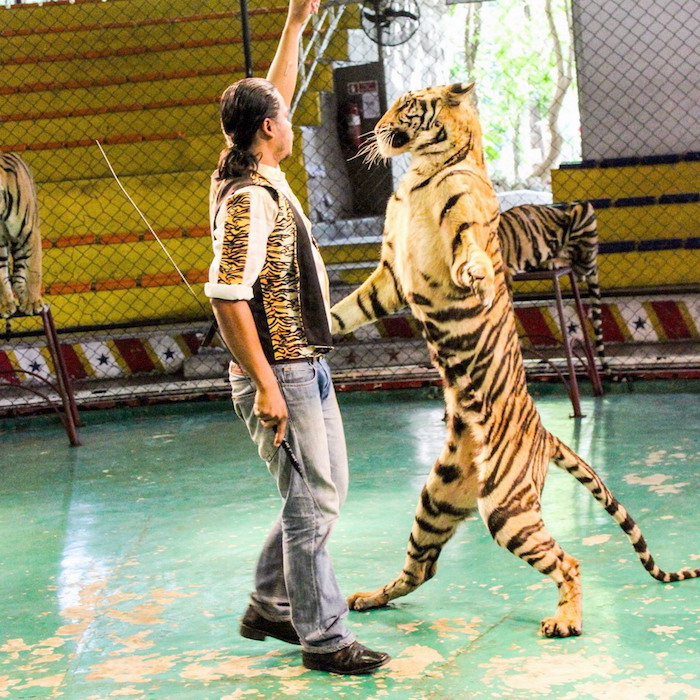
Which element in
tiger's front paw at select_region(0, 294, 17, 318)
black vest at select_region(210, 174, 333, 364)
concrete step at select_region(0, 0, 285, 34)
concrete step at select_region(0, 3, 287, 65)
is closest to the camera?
black vest at select_region(210, 174, 333, 364)

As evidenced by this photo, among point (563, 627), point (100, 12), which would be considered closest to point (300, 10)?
point (563, 627)

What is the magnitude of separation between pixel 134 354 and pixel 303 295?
5.64 meters

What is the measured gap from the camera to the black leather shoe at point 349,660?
9.82 feet

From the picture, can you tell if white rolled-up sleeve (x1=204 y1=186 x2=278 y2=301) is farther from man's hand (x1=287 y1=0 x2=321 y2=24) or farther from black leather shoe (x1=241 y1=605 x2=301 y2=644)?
black leather shoe (x1=241 y1=605 x2=301 y2=644)

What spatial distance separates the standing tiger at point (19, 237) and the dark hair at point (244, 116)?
4.40 meters

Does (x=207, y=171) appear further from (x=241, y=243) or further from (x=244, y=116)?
(x=241, y=243)

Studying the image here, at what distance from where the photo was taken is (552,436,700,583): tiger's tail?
3428 millimetres

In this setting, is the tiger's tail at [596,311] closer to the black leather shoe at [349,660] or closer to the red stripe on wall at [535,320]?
the red stripe on wall at [535,320]

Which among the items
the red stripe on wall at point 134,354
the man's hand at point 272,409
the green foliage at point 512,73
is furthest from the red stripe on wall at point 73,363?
the green foliage at point 512,73

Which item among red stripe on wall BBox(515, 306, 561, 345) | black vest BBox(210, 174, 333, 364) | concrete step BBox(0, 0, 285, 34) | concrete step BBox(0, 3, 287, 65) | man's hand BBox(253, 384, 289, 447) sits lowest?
red stripe on wall BBox(515, 306, 561, 345)

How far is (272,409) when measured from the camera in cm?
283

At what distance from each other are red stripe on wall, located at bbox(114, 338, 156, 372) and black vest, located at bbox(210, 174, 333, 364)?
5519 mm

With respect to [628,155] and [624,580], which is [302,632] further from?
[628,155]

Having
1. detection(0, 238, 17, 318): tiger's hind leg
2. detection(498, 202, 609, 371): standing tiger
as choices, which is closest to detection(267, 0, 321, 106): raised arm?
detection(498, 202, 609, 371): standing tiger
